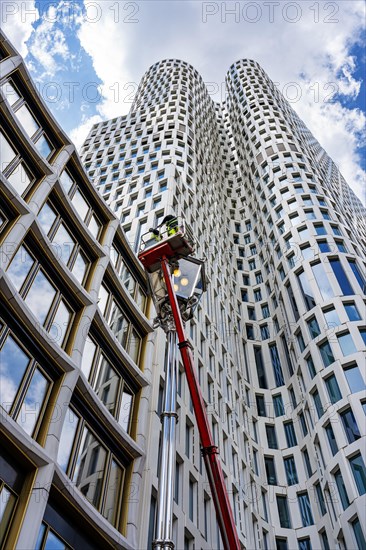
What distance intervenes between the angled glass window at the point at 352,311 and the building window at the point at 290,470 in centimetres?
1039

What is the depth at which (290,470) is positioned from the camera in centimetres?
3425

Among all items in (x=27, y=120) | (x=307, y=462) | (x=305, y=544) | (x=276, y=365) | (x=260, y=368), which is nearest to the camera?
(x=27, y=120)

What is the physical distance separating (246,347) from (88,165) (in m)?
25.4

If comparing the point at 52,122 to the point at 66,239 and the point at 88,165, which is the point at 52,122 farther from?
the point at 88,165

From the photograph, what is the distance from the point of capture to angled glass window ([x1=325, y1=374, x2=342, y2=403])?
3017 centimetres

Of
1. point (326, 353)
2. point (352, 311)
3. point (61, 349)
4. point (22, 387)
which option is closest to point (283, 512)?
point (326, 353)

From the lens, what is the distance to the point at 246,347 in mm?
45094

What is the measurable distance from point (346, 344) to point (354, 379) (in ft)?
9.31

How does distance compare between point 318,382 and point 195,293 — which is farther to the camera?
point 318,382

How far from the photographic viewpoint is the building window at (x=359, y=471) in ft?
83.7

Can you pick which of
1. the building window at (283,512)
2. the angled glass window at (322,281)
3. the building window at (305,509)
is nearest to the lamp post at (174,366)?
the building window at (305,509)

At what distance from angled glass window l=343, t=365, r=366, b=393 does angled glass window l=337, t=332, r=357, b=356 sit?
1.16m

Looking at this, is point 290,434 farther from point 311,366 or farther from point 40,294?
point 40,294

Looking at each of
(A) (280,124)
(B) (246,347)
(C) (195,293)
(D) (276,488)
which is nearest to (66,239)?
(C) (195,293)
